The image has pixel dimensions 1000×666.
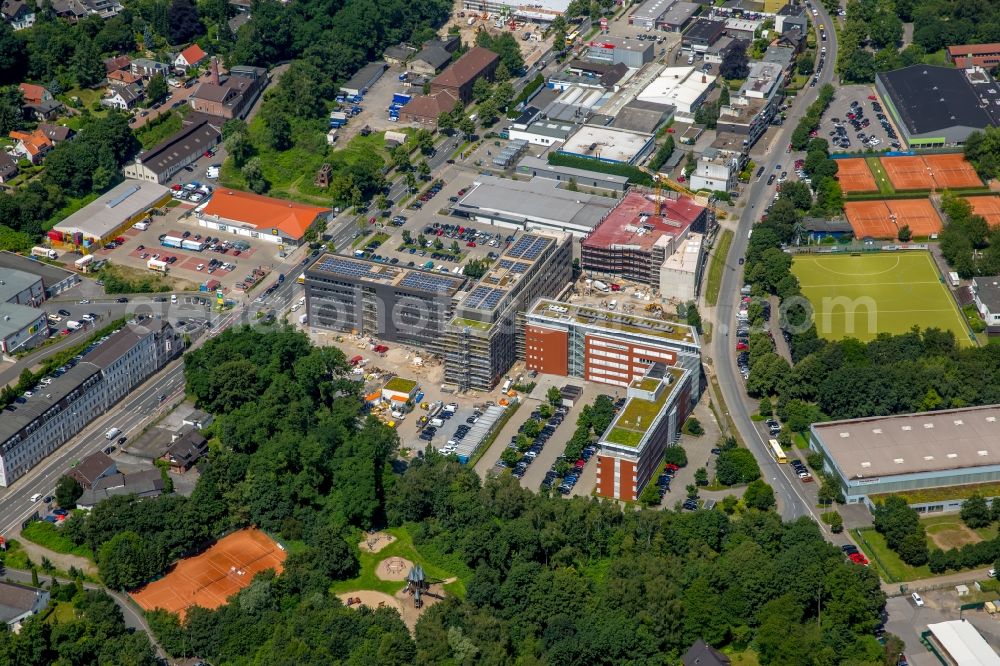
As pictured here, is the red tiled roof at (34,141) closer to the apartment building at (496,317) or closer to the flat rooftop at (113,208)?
the flat rooftop at (113,208)

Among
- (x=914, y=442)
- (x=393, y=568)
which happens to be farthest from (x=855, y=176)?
(x=393, y=568)

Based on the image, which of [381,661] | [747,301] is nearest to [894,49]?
[747,301]

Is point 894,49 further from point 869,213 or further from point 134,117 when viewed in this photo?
point 134,117

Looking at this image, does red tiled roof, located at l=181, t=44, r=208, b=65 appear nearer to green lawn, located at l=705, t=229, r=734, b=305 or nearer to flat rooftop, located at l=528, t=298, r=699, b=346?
green lawn, located at l=705, t=229, r=734, b=305

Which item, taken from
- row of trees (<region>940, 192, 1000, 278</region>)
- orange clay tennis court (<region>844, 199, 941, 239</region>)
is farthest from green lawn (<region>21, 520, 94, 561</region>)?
row of trees (<region>940, 192, 1000, 278</region>)

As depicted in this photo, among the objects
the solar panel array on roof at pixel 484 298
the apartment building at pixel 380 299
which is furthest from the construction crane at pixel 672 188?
the apartment building at pixel 380 299

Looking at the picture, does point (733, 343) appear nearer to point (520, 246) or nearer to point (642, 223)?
point (642, 223)
